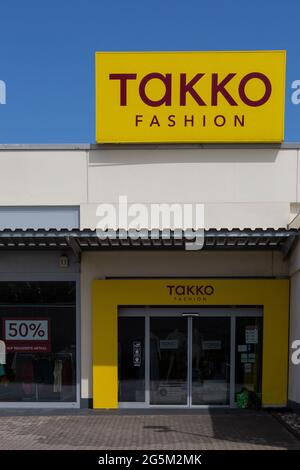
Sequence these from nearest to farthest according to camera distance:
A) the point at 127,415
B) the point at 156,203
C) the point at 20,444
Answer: the point at 20,444, the point at 127,415, the point at 156,203

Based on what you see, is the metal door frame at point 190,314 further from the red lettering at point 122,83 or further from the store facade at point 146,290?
the red lettering at point 122,83

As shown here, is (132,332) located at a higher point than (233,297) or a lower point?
lower

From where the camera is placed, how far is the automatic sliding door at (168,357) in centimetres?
888

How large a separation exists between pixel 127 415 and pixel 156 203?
4.11 meters

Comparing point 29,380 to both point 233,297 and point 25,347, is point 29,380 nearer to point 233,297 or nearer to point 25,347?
point 25,347

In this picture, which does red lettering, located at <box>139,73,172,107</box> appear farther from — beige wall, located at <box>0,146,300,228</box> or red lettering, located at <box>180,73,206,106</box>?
beige wall, located at <box>0,146,300,228</box>

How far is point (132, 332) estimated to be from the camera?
29.3 ft

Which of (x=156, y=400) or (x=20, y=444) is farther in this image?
(x=156, y=400)

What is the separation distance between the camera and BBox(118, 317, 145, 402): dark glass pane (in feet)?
29.1

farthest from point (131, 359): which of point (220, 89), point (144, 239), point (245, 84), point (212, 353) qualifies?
point (245, 84)

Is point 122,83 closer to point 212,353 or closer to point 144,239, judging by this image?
point 144,239

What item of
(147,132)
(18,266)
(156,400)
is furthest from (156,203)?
(156,400)

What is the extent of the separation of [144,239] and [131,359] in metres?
2.61

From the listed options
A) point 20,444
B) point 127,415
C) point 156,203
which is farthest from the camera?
point 156,203
